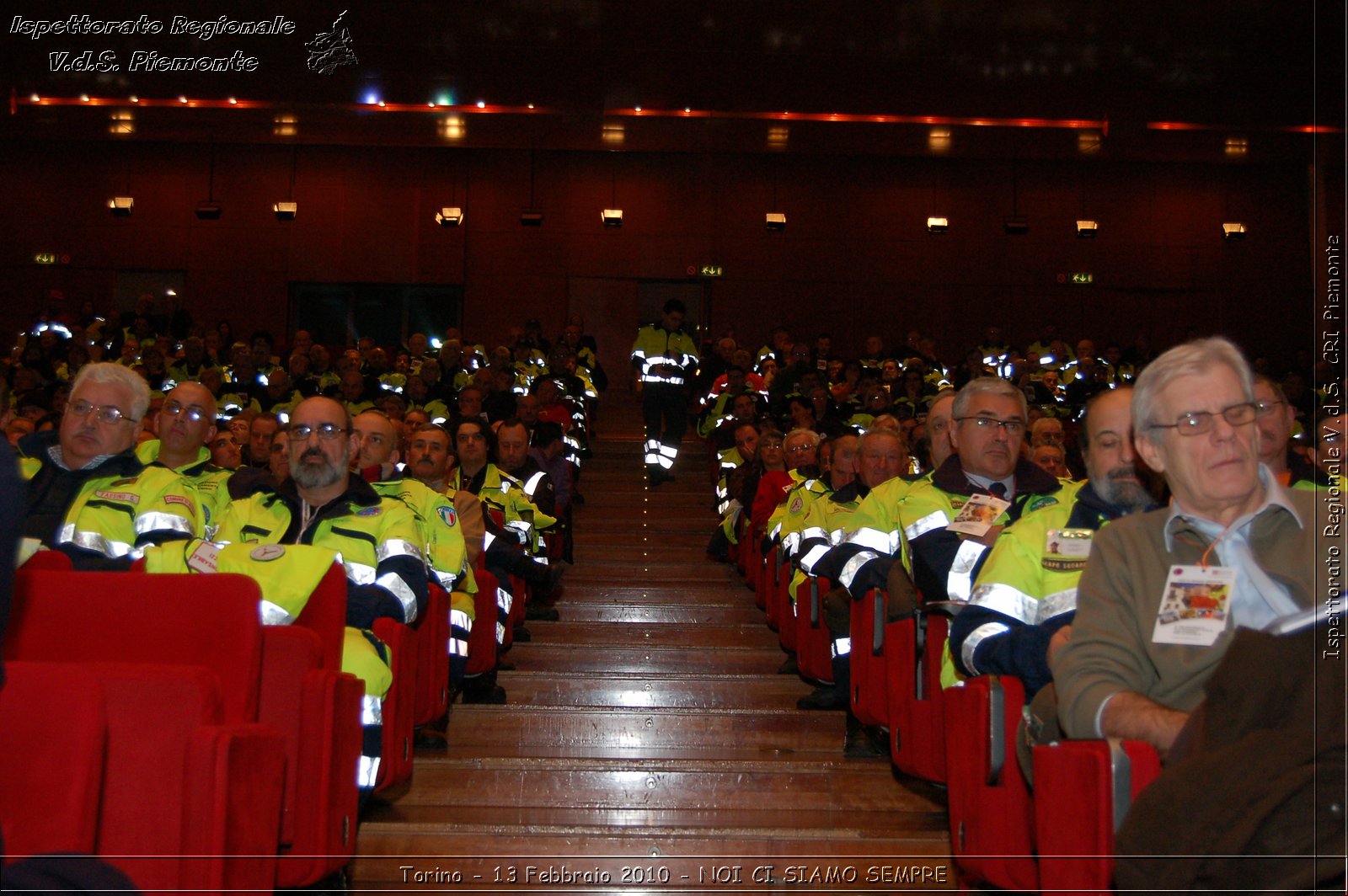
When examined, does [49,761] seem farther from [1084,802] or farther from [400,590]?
[400,590]

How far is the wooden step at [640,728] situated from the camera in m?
4.62

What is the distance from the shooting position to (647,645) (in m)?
5.80

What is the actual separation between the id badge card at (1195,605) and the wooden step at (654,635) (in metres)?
3.97

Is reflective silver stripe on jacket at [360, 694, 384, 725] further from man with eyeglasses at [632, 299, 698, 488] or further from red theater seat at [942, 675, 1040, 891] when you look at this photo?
man with eyeglasses at [632, 299, 698, 488]

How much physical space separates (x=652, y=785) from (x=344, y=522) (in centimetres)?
146

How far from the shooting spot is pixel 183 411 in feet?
15.1

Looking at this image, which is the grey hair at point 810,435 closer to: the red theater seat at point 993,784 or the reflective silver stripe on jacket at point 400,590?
the reflective silver stripe on jacket at point 400,590

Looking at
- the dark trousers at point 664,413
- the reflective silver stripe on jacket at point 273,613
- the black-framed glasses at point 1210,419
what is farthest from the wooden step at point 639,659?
the dark trousers at point 664,413

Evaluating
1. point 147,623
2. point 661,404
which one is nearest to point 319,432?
point 147,623

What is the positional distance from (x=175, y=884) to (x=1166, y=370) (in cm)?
195

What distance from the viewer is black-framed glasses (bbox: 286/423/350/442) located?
3782 millimetres

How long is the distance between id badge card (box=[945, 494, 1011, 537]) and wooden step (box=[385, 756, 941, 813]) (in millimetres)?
1191

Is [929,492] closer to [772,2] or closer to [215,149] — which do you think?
[772,2]

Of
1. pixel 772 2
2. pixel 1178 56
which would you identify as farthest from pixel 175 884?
pixel 1178 56
